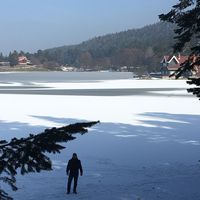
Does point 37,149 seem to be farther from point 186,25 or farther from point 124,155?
point 124,155

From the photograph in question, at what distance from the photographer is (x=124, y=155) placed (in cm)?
1469

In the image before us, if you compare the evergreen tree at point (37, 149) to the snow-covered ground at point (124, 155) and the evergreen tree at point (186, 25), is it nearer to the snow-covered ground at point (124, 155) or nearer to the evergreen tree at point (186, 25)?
the evergreen tree at point (186, 25)

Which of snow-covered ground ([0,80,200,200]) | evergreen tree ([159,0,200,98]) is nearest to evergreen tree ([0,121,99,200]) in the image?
evergreen tree ([159,0,200,98])

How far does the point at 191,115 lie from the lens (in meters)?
26.5

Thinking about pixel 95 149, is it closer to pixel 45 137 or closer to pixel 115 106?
pixel 45 137

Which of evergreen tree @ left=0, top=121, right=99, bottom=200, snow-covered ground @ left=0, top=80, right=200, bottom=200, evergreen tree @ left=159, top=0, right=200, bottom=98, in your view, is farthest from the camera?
snow-covered ground @ left=0, top=80, right=200, bottom=200

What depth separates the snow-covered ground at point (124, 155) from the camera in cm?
1020

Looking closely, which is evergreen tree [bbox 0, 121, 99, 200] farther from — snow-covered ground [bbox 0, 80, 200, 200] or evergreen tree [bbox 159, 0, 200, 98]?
snow-covered ground [bbox 0, 80, 200, 200]

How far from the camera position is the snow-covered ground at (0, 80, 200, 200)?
401 inches

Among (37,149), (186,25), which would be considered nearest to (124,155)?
(186,25)

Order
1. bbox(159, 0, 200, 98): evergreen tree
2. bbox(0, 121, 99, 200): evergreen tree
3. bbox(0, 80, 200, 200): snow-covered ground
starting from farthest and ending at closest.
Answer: bbox(0, 80, 200, 200): snow-covered ground → bbox(159, 0, 200, 98): evergreen tree → bbox(0, 121, 99, 200): evergreen tree

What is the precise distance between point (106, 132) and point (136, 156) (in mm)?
5023

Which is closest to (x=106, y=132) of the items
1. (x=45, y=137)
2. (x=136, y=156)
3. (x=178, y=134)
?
(x=178, y=134)

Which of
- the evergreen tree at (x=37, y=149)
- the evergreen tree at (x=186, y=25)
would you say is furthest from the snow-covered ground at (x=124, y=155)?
the evergreen tree at (x=37, y=149)
